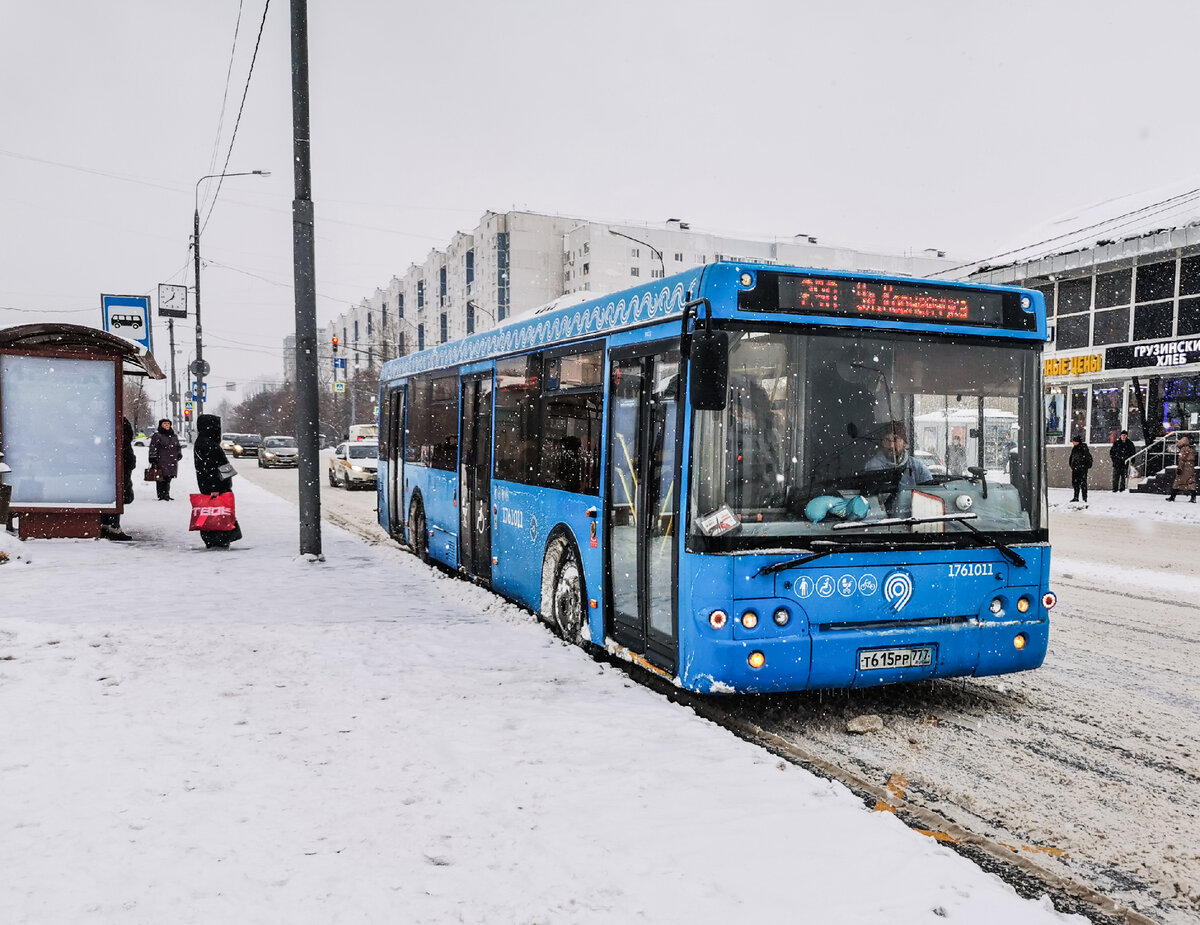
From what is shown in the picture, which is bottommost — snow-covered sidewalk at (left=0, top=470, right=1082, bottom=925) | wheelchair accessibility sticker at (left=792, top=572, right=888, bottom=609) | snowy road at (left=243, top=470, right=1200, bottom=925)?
snowy road at (left=243, top=470, right=1200, bottom=925)

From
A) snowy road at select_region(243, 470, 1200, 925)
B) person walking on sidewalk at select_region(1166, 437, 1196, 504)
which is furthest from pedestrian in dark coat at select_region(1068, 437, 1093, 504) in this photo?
snowy road at select_region(243, 470, 1200, 925)

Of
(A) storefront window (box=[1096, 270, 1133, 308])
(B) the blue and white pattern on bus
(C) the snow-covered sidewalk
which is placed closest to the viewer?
(C) the snow-covered sidewalk

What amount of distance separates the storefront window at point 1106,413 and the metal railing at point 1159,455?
139 cm

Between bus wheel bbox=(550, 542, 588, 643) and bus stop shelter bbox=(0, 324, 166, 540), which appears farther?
bus stop shelter bbox=(0, 324, 166, 540)

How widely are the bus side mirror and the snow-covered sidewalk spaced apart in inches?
71.0

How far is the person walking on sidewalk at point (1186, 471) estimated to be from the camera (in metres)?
23.5

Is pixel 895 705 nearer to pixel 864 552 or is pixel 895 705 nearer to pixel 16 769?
pixel 864 552

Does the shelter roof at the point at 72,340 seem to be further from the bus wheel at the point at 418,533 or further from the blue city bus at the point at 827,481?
the blue city bus at the point at 827,481

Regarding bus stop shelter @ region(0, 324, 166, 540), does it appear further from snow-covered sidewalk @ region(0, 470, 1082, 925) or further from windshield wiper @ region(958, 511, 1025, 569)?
windshield wiper @ region(958, 511, 1025, 569)

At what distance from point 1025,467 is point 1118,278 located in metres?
27.3

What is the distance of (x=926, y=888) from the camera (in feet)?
11.3

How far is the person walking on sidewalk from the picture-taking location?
77.0 ft

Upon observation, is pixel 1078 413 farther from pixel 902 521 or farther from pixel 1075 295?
pixel 902 521

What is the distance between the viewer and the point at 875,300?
5.66 m
